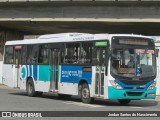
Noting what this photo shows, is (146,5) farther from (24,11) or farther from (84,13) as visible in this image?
(24,11)

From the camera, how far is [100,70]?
59.6ft

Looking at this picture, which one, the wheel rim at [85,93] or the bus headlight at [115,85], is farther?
the wheel rim at [85,93]

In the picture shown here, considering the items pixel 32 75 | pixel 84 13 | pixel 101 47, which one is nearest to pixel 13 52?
pixel 32 75

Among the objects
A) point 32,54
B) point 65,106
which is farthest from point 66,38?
point 65,106

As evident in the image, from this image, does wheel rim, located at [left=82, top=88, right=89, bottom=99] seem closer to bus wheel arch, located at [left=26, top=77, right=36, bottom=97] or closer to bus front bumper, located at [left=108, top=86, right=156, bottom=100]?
bus front bumper, located at [left=108, top=86, right=156, bottom=100]

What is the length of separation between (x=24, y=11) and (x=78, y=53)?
954 inches

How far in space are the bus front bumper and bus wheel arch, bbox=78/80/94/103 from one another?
1510mm

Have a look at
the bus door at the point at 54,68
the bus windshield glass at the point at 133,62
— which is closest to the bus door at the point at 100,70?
the bus windshield glass at the point at 133,62

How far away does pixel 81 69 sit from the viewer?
762 inches

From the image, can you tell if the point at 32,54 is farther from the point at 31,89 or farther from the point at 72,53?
the point at 72,53

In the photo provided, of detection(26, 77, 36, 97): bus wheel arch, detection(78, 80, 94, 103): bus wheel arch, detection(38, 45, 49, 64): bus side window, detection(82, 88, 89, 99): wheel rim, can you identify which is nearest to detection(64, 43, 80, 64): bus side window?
detection(78, 80, 94, 103): bus wheel arch

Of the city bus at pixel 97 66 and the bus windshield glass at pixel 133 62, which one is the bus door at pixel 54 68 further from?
the bus windshield glass at pixel 133 62

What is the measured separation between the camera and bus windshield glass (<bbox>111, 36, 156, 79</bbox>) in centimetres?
1775

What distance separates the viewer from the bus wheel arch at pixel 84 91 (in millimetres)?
18891
